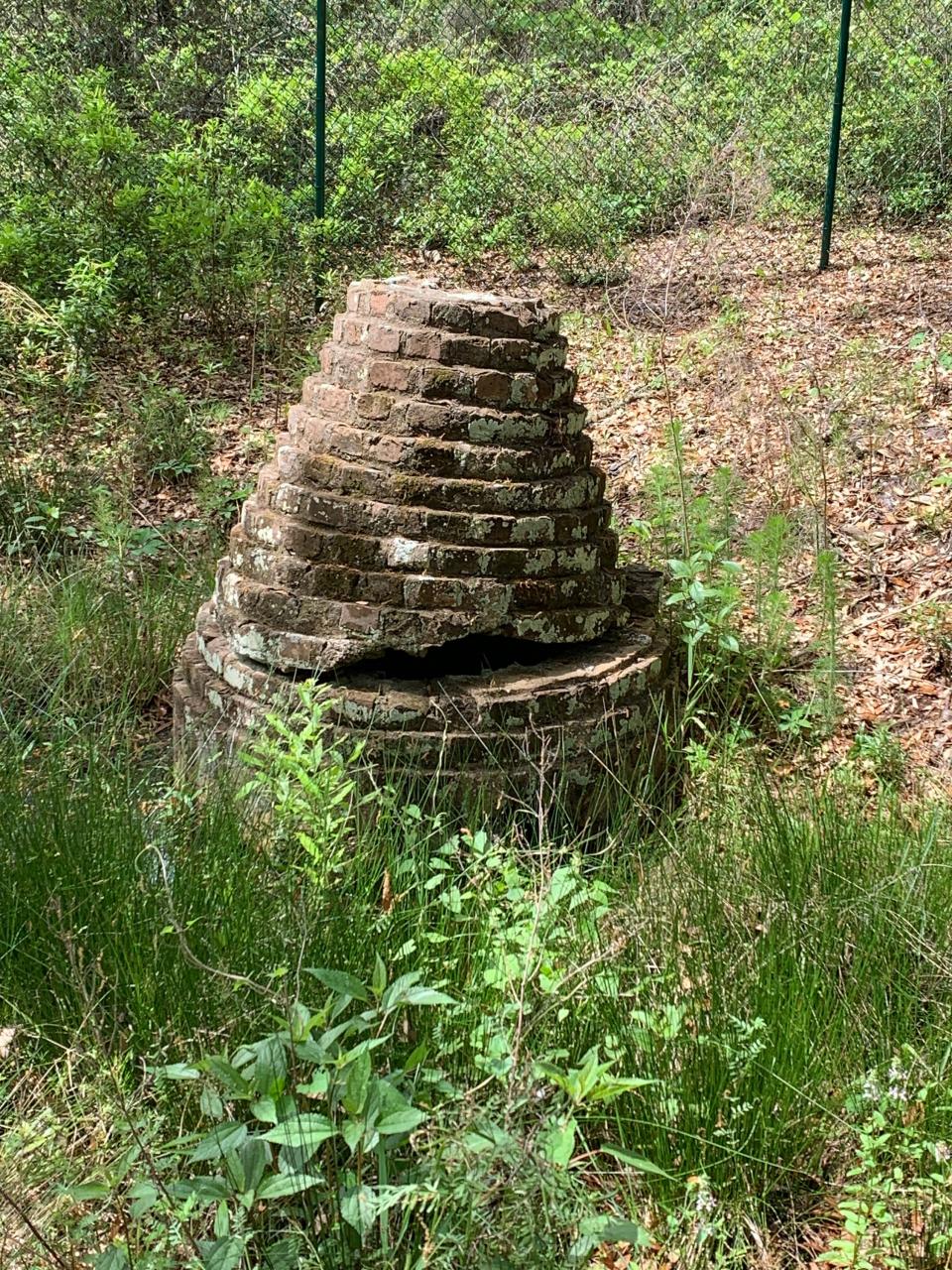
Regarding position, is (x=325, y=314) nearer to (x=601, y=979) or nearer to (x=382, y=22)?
(x=382, y=22)

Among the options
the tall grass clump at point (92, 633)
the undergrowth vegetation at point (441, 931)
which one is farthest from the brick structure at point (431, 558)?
the tall grass clump at point (92, 633)

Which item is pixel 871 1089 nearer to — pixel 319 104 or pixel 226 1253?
pixel 226 1253

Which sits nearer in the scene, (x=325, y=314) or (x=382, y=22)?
(x=325, y=314)

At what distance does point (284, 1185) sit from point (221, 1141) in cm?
13

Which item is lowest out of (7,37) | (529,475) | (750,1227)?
(750,1227)

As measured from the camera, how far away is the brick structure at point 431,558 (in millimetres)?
3555

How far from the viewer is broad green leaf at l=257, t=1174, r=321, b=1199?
5.79 ft

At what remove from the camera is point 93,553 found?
593 cm

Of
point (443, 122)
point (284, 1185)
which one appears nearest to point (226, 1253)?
point (284, 1185)

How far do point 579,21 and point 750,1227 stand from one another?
41.3 feet

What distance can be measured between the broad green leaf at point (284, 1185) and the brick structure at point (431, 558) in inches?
67.9

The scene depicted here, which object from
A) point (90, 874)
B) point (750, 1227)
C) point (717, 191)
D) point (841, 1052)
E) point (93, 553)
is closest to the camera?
point (750, 1227)

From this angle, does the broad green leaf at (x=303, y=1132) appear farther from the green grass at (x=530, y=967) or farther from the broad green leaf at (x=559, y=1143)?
the broad green leaf at (x=559, y=1143)

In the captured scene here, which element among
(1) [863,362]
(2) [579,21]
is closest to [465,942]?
(1) [863,362]
